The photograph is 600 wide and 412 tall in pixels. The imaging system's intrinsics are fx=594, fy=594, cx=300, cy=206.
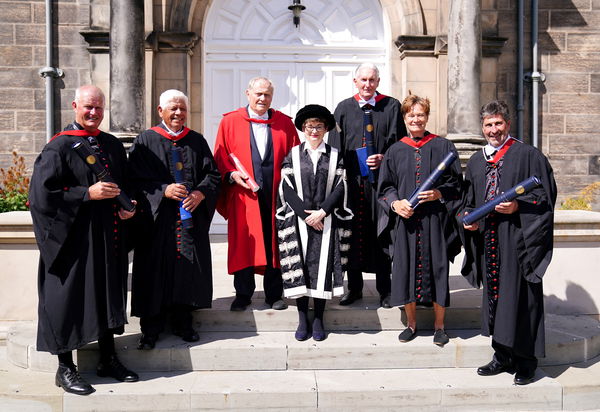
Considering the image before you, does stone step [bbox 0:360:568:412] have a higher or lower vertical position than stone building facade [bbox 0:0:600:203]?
lower

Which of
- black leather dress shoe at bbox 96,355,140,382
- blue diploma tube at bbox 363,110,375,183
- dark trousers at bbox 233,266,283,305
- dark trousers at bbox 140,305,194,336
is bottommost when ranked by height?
black leather dress shoe at bbox 96,355,140,382

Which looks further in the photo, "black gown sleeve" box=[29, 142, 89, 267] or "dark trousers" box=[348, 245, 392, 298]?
"dark trousers" box=[348, 245, 392, 298]

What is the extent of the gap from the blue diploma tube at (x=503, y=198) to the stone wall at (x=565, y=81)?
5653mm

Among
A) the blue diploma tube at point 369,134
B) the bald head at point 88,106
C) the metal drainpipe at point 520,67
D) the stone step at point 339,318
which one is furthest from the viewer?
the metal drainpipe at point 520,67

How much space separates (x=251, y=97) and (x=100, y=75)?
456 centimetres

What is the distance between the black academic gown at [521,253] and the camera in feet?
13.0

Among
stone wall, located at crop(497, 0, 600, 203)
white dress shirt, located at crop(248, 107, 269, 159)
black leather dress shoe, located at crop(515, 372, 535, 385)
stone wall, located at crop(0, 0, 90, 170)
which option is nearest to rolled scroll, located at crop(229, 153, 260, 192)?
white dress shirt, located at crop(248, 107, 269, 159)

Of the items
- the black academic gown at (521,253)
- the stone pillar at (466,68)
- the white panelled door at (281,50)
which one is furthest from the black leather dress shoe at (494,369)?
the white panelled door at (281,50)

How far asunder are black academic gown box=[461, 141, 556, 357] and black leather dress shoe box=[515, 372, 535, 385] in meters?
0.17

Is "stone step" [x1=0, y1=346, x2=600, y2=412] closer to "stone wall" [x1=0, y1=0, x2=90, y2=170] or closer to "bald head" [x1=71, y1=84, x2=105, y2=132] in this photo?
"bald head" [x1=71, y1=84, x2=105, y2=132]

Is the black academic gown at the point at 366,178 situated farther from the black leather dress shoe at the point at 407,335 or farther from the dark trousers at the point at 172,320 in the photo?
the dark trousers at the point at 172,320

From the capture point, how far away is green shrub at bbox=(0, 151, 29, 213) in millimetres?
7430

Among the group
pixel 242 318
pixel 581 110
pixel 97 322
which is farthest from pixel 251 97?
pixel 581 110

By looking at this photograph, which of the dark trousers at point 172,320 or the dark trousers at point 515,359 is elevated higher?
the dark trousers at point 172,320
